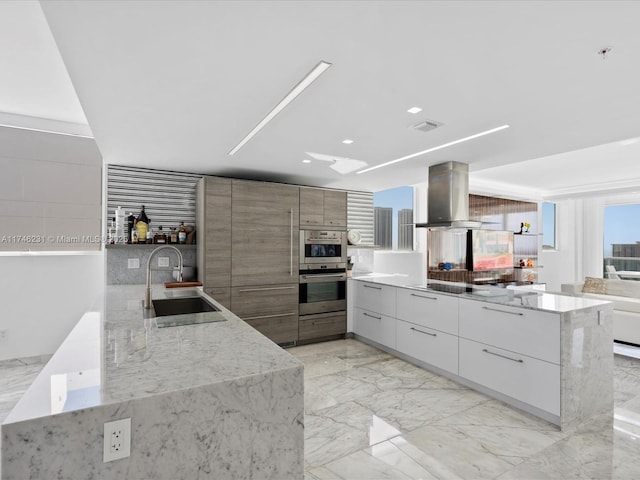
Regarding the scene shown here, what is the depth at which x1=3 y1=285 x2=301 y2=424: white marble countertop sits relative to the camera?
104 centimetres

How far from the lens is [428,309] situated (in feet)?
11.7

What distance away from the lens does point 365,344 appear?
15.0 feet

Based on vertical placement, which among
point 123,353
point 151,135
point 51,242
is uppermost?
point 151,135

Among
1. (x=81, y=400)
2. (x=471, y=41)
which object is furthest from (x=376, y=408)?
(x=471, y=41)

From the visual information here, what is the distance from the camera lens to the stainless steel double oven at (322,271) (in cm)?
450

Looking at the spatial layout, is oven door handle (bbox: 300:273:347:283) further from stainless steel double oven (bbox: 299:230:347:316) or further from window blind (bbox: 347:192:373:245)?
window blind (bbox: 347:192:373:245)

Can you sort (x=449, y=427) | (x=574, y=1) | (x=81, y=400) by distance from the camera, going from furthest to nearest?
1. (x=449, y=427)
2. (x=574, y=1)
3. (x=81, y=400)

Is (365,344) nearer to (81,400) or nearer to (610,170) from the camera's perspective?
(81,400)

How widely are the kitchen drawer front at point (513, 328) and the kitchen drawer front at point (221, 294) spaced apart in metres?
2.45

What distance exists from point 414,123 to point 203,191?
7.94ft

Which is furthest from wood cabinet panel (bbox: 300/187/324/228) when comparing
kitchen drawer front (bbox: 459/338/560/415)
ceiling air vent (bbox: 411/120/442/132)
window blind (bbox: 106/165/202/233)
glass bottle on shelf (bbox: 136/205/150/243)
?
kitchen drawer front (bbox: 459/338/560/415)

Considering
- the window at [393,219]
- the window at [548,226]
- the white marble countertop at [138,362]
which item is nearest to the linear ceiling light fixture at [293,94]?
the white marble countertop at [138,362]

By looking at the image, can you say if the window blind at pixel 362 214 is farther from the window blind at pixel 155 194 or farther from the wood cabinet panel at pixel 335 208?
the window blind at pixel 155 194

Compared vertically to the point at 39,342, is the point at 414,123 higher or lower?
higher
